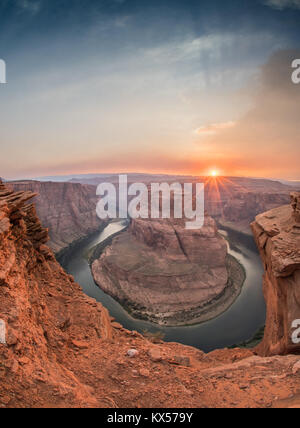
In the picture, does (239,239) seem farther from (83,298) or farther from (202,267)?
(83,298)

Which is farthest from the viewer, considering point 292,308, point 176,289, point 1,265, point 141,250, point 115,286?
point 141,250

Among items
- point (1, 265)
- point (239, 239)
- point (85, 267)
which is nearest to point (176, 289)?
point (85, 267)

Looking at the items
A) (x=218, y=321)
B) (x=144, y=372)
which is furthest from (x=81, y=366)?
(x=218, y=321)

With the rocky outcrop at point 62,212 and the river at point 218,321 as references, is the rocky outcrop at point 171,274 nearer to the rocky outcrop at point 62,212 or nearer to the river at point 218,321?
the river at point 218,321

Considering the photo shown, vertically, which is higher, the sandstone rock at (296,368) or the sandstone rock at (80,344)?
the sandstone rock at (80,344)

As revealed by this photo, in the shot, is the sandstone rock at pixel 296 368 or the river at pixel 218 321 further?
the river at pixel 218 321

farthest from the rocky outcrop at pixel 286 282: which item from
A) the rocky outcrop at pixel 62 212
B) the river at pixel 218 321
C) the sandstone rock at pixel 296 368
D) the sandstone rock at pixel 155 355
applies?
the rocky outcrop at pixel 62 212
